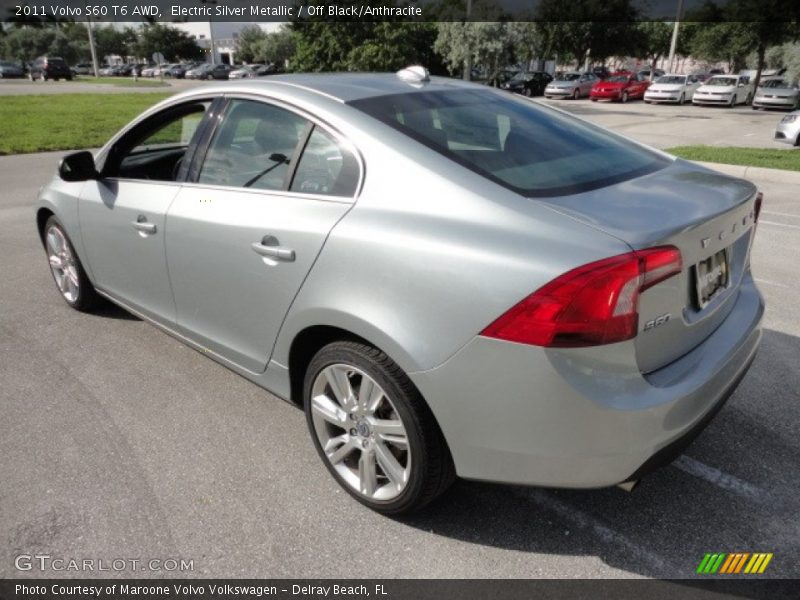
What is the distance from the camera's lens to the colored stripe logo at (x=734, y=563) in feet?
7.24

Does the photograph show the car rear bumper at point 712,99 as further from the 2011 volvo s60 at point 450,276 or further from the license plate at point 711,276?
the license plate at point 711,276

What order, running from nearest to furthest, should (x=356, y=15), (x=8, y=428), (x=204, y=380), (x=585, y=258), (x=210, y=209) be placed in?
(x=585, y=258)
(x=210, y=209)
(x=8, y=428)
(x=204, y=380)
(x=356, y=15)

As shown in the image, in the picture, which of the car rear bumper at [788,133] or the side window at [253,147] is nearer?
the side window at [253,147]

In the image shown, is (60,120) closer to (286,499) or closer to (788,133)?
(788,133)

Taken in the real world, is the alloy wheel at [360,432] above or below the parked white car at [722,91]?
below

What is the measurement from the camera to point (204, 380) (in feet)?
11.8

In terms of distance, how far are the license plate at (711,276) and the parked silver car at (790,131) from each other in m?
13.6

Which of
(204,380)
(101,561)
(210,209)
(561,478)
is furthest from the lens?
(204,380)

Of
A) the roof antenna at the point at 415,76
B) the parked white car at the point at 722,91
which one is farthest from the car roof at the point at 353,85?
the parked white car at the point at 722,91

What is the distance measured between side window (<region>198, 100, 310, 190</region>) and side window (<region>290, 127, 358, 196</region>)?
88 millimetres

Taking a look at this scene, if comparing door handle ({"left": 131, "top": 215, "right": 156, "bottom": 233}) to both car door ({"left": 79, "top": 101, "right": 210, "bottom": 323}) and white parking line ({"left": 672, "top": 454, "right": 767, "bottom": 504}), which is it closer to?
car door ({"left": 79, "top": 101, "right": 210, "bottom": 323})

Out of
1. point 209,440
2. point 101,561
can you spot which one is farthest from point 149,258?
point 101,561

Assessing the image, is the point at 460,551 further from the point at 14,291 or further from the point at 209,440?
the point at 14,291

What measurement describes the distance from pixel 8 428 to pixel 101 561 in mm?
1249
